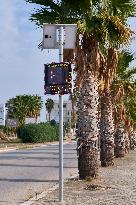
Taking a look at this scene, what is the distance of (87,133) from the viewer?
57.2 feet

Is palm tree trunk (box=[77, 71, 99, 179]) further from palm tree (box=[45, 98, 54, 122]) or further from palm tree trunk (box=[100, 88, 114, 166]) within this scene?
palm tree (box=[45, 98, 54, 122])

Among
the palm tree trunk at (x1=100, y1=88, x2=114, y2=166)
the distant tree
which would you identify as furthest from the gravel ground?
the distant tree

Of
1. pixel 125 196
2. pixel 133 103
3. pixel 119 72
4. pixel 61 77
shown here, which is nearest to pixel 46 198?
pixel 125 196

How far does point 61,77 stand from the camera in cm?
1210

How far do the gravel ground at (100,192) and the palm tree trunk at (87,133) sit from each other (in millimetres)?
450

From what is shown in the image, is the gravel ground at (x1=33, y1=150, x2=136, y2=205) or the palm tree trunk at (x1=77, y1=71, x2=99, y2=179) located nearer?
the gravel ground at (x1=33, y1=150, x2=136, y2=205)

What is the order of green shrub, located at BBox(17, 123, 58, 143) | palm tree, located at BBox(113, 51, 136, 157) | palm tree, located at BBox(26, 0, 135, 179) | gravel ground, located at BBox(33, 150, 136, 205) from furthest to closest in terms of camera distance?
green shrub, located at BBox(17, 123, 58, 143), palm tree, located at BBox(113, 51, 136, 157), palm tree, located at BBox(26, 0, 135, 179), gravel ground, located at BBox(33, 150, 136, 205)

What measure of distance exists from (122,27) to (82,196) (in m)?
5.72

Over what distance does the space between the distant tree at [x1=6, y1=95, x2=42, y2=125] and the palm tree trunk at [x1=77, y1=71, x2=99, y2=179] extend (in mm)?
98121

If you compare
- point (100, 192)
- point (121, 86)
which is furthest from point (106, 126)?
point (100, 192)

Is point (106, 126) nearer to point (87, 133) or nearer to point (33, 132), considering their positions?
point (87, 133)

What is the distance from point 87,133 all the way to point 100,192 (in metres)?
3.33

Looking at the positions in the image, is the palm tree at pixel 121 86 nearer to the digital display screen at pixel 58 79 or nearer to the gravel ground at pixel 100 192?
Result: the gravel ground at pixel 100 192

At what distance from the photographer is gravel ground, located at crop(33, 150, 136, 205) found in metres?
12.7
